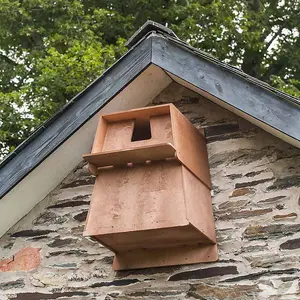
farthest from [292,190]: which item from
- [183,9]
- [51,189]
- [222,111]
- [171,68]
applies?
[183,9]

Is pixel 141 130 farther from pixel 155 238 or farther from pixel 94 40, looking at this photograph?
pixel 94 40

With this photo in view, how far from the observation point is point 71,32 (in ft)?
28.1

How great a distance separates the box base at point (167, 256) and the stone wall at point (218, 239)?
50mm

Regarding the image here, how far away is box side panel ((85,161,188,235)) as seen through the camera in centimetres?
297

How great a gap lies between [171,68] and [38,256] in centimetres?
157

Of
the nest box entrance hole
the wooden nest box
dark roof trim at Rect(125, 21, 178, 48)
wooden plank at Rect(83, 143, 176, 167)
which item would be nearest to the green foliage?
dark roof trim at Rect(125, 21, 178, 48)

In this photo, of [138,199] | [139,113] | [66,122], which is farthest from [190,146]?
[66,122]

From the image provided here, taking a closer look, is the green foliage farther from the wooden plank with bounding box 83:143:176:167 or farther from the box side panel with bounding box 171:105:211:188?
the wooden plank with bounding box 83:143:176:167

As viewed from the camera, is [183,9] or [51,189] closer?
[51,189]

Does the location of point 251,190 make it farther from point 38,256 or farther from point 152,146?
point 38,256

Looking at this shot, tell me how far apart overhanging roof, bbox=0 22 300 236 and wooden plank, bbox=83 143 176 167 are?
0.28m

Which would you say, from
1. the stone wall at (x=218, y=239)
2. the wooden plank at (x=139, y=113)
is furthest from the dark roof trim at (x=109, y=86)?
the stone wall at (x=218, y=239)

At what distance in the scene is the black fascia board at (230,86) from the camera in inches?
115

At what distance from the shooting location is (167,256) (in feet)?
10.7
